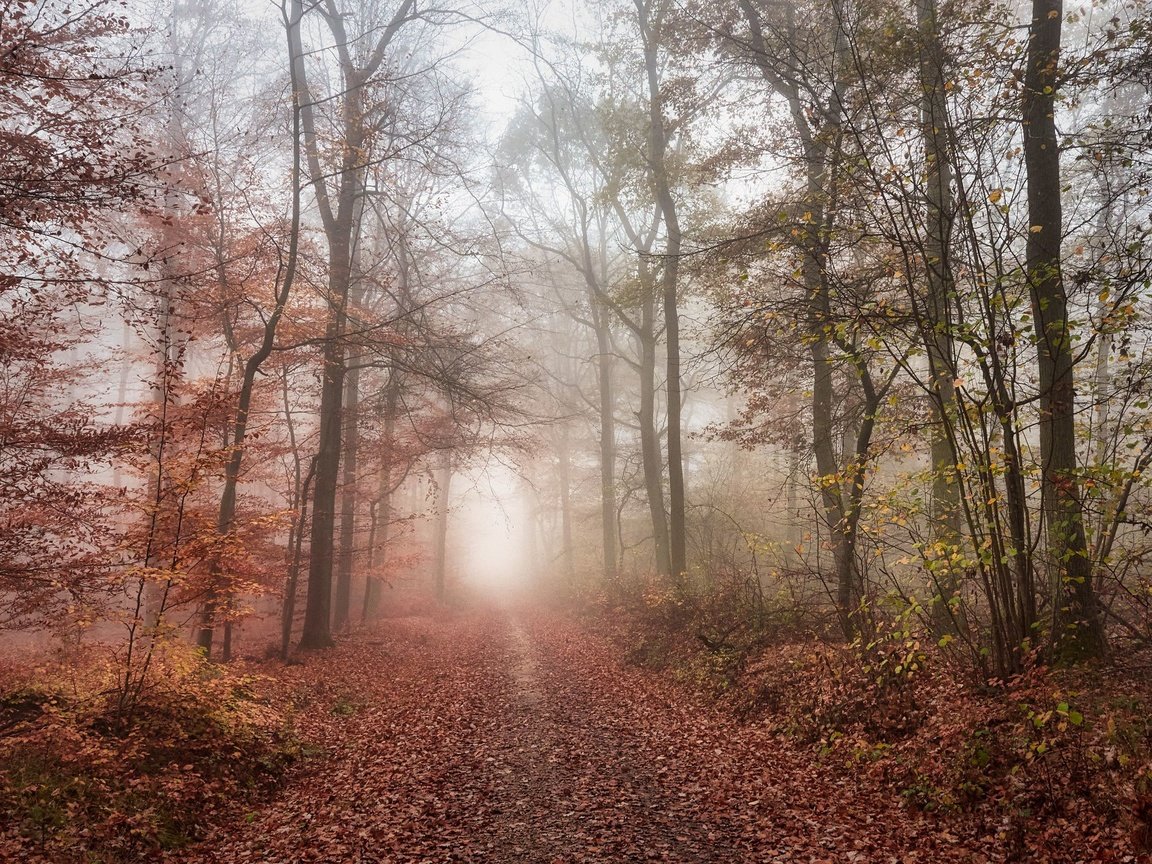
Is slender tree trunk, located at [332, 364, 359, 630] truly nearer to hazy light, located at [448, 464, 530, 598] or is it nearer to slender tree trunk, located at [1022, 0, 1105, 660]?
hazy light, located at [448, 464, 530, 598]

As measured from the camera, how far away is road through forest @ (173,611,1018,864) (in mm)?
5387

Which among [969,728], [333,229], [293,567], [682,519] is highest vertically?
[333,229]

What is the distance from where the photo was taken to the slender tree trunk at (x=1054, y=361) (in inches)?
238

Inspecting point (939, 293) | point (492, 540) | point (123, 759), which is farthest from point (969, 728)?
point (492, 540)

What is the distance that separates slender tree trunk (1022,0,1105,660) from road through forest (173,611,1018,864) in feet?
9.12

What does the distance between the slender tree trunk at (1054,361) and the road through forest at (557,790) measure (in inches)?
109

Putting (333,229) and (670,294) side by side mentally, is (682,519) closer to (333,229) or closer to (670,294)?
(670,294)

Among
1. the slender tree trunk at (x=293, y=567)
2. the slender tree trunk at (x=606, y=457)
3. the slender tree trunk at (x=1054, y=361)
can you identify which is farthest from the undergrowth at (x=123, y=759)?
the slender tree trunk at (x=606, y=457)

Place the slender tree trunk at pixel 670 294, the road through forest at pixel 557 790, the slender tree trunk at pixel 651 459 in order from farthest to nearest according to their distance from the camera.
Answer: the slender tree trunk at pixel 651 459 < the slender tree trunk at pixel 670 294 < the road through forest at pixel 557 790

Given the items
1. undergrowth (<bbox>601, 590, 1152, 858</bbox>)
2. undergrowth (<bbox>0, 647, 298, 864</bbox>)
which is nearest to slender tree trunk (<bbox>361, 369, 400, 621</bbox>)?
undergrowth (<bbox>0, 647, 298, 864</bbox>)

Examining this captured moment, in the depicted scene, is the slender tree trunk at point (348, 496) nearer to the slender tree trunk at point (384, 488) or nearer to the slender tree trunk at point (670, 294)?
the slender tree trunk at point (384, 488)

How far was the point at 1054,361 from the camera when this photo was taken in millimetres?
6027

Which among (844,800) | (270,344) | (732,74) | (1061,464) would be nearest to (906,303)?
(1061,464)

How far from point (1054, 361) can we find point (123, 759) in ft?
32.3
